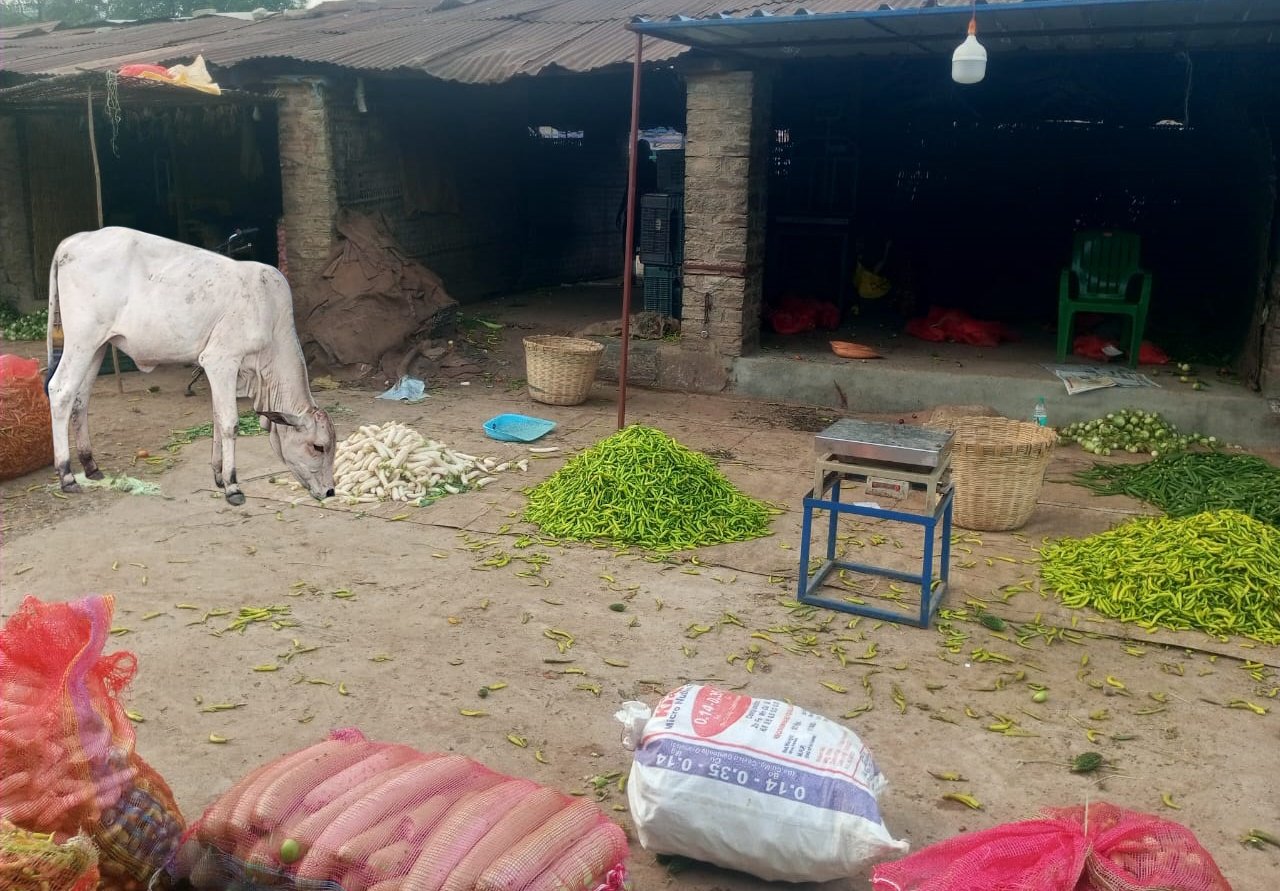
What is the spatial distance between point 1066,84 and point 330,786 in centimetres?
1115

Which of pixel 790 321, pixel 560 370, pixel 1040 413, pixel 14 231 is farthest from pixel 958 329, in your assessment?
pixel 14 231

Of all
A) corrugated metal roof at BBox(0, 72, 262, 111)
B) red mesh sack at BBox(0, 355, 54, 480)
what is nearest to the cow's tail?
red mesh sack at BBox(0, 355, 54, 480)

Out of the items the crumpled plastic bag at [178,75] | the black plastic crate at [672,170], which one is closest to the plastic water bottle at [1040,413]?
the black plastic crate at [672,170]

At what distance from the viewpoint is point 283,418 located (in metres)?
5.73

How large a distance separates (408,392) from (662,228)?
288 cm

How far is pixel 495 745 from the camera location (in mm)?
3977

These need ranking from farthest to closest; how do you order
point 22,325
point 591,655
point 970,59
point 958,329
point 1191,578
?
point 22,325 < point 958,329 < point 970,59 < point 1191,578 < point 591,655

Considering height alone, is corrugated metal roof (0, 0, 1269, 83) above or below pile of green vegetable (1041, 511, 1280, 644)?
above

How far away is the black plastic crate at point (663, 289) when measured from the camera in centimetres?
1023

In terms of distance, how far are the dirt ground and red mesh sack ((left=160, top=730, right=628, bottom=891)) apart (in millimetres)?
614

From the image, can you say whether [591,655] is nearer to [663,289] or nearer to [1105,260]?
[663,289]

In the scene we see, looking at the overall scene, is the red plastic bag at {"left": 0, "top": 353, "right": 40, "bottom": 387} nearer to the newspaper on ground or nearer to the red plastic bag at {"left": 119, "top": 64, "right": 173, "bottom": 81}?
the red plastic bag at {"left": 119, "top": 64, "right": 173, "bottom": 81}

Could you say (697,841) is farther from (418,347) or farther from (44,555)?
(418,347)

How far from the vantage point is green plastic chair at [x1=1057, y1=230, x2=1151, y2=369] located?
9.16 metres
